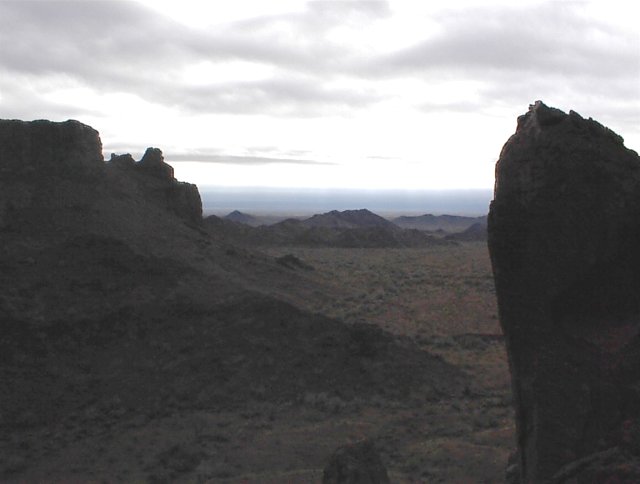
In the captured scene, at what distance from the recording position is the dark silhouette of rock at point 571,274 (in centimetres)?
620

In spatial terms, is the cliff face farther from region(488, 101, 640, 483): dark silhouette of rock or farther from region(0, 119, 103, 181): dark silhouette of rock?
region(488, 101, 640, 483): dark silhouette of rock

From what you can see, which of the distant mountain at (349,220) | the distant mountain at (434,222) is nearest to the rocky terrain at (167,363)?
the distant mountain at (349,220)

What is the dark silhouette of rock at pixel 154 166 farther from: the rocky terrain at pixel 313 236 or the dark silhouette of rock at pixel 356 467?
the rocky terrain at pixel 313 236

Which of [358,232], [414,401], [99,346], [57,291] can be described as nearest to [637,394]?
[414,401]

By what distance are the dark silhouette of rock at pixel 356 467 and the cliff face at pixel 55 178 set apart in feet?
51.1

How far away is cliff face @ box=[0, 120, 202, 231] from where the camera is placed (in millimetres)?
21812

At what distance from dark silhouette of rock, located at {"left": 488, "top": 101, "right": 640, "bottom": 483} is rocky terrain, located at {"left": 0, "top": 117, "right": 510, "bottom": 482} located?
5.41 m

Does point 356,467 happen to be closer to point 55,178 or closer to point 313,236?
point 55,178

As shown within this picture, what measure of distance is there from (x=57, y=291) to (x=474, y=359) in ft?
38.0

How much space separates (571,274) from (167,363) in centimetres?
1278

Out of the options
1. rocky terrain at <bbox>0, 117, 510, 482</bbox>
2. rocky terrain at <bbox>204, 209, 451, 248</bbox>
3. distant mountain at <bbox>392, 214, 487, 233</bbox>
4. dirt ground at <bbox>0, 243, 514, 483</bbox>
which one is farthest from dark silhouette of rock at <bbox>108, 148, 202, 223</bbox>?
distant mountain at <bbox>392, 214, 487, 233</bbox>

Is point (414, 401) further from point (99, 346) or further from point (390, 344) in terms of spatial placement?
point (99, 346)

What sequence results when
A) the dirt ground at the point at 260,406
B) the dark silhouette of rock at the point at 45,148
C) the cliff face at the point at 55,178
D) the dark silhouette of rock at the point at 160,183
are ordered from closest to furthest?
the dirt ground at the point at 260,406 → the cliff face at the point at 55,178 → the dark silhouette of rock at the point at 45,148 → the dark silhouette of rock at the point at 160,183

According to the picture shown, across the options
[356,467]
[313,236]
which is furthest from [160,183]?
[313,236]
